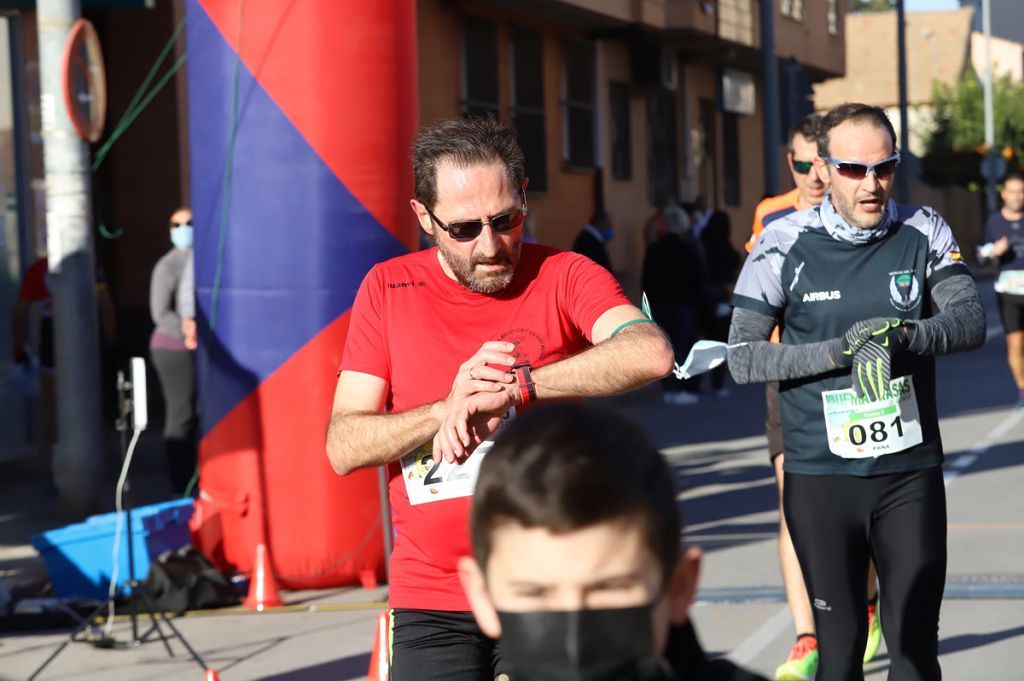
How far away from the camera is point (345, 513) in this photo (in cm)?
874

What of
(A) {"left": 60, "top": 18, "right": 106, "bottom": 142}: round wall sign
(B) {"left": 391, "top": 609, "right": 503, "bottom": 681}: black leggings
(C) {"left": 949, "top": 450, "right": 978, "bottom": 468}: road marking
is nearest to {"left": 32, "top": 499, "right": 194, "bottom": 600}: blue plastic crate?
(A) {"left": 60, "top": 18, "right": 106, "bottom": 142}: round wall sign

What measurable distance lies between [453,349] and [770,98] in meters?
18.0

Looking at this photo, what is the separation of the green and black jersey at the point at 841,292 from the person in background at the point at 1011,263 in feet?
35.5

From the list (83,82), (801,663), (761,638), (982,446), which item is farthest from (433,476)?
(982,446)

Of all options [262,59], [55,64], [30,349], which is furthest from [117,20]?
[262,59]

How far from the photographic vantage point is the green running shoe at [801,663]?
638 centimetres

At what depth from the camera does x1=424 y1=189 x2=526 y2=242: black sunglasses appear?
3.65 m

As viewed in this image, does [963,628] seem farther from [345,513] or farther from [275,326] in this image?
[275,326]

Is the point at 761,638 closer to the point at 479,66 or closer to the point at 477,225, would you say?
the point at 477,225

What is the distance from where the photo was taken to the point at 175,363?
37.9 feet

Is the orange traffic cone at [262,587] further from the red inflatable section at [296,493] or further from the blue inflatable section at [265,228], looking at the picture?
the blue inflatable section at [265,228]

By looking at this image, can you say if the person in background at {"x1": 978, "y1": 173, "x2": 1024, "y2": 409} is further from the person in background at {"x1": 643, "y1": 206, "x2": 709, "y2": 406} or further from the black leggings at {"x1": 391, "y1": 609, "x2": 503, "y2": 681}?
the black leggings at {"x1": 391, "y1": 609, "x2": 503, "y2": 681}

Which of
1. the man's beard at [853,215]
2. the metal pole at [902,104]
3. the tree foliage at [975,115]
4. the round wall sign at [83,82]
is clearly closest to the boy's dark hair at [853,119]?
the man's beard at [853,215]

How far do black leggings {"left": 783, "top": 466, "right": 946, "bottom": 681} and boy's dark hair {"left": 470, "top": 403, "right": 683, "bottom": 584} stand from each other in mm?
3113
